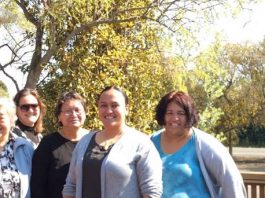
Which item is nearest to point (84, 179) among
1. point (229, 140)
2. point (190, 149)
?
point (190, 149)

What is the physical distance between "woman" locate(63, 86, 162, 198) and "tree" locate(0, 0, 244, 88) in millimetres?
4017

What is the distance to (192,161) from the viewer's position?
9.32 feet

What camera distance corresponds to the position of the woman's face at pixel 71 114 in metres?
3.28

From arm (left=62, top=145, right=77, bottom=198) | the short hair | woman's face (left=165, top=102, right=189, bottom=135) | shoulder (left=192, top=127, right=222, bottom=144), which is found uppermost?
the short hair

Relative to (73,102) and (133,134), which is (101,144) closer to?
(133,134)

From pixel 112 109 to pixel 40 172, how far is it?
0.69 meters

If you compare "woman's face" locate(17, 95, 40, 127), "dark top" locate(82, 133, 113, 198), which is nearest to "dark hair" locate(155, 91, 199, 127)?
"dark top" locate(82, 133, 113, 198)

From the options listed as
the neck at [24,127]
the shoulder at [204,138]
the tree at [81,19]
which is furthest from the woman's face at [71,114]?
the tree at [81,19]

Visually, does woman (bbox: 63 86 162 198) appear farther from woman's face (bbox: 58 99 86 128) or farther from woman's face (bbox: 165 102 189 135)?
woman's face (bbox: 58 99 86 128)

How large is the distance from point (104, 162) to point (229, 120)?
71.3ft

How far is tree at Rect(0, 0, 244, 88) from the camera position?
6965 mm

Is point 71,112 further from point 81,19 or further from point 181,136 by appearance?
point 81,19

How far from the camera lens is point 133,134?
282cm

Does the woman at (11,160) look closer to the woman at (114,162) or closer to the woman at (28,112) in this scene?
the woman at (114,162)
